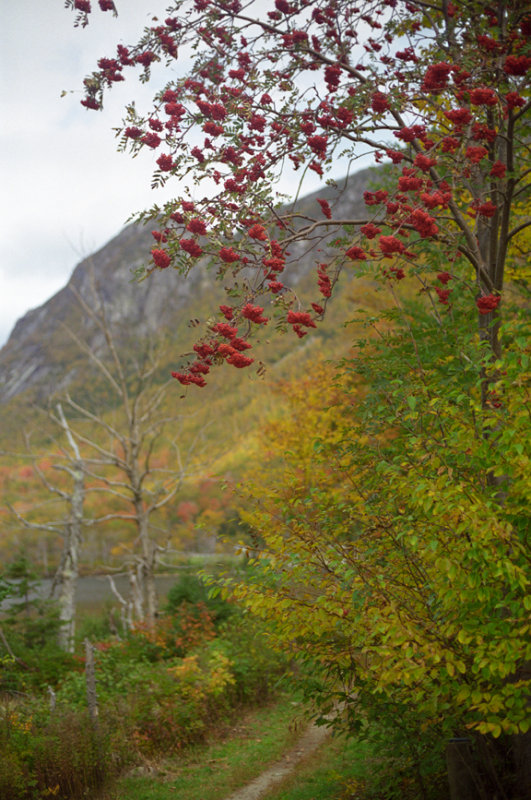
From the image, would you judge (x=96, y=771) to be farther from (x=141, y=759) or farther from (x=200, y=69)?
(x=200, y=69)

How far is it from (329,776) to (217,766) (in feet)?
7.36

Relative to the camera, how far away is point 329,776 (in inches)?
252

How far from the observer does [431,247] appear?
5797 mm

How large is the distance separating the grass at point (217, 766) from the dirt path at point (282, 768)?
0.11m

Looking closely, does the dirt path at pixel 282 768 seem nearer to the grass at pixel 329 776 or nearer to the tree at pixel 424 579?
the grass at pixel 329 776

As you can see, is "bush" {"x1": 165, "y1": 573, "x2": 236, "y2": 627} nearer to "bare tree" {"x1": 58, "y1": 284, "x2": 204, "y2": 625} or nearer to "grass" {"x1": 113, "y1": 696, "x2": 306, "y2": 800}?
"bare tree" {"x1": 58, "y1": 284, "x2": 204, "y2": 625}

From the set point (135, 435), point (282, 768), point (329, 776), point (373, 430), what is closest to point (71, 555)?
point (135, 435)

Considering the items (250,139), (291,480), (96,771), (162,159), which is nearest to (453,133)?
(250,139)

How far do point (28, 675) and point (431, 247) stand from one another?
792 centimetres

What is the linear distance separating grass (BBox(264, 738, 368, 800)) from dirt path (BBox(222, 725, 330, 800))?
0.49 ft

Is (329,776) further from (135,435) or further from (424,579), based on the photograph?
(135,435)

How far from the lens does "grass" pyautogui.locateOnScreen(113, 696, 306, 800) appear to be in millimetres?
6977

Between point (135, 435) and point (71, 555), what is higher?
point (135, 435)

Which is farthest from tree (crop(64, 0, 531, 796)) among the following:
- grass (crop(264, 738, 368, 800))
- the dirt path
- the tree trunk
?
the tree trunk
